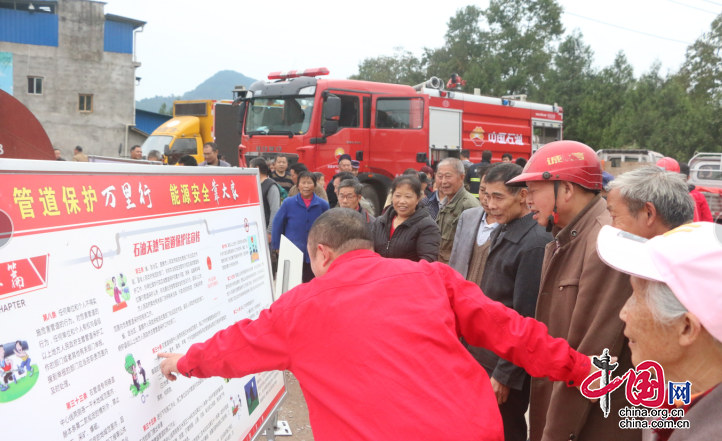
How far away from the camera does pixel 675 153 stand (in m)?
30.6

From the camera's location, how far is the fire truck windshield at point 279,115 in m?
10.8

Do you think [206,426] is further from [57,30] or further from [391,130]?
[57,30]

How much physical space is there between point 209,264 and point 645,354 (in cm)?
173

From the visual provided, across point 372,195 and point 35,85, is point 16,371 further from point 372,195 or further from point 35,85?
point 35,85

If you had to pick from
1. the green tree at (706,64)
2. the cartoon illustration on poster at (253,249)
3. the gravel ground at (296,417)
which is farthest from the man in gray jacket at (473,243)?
the green tree at (706,64)

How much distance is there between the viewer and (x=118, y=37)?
2900 cm

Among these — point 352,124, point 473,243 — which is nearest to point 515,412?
point 473,243

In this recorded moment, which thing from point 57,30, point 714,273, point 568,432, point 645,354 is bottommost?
point 568,432

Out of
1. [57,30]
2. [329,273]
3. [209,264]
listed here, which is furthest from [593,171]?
[57,30]

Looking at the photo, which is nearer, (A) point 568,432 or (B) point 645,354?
(B) point 645,354

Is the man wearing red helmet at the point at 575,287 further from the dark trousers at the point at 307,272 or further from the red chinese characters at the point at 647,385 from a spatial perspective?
the dark trousers at the point at 307,272

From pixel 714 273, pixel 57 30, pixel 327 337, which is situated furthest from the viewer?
pixel 57 30

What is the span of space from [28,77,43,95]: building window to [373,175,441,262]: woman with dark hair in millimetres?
28497

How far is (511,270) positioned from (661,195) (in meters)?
0.89
